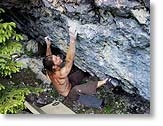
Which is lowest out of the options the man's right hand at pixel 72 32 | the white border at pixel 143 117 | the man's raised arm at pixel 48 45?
the white border at pixel 143 117

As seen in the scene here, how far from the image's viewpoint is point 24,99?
1957 millimetres

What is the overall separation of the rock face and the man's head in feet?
0.16

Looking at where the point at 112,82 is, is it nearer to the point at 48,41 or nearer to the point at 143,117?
the point at 143,117

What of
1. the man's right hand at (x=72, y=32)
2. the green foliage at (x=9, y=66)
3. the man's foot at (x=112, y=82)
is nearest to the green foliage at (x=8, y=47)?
the green foliage at (x=9, y=66)

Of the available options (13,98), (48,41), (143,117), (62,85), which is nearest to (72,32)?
(48,41)

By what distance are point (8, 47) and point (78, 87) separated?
0.37 metres

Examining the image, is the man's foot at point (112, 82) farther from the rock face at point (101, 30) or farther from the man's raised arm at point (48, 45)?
the man's raised arm at point (48, 45)

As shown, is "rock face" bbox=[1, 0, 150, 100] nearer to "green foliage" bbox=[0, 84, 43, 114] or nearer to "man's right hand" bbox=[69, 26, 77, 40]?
"man's right hand" bbox=[69, 26, 77, 40]

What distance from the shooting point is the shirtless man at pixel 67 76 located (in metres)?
1.97

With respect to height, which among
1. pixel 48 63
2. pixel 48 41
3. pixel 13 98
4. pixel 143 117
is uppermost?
pixel 48 41

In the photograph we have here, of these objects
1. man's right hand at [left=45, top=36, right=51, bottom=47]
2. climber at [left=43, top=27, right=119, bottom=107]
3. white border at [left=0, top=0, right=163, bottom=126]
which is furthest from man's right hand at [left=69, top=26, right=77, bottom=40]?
white border at [left=0, top=0, right=163, bottom=126]

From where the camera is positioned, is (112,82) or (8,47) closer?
(8,47)

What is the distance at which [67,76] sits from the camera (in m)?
1.99

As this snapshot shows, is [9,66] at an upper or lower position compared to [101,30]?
lower
